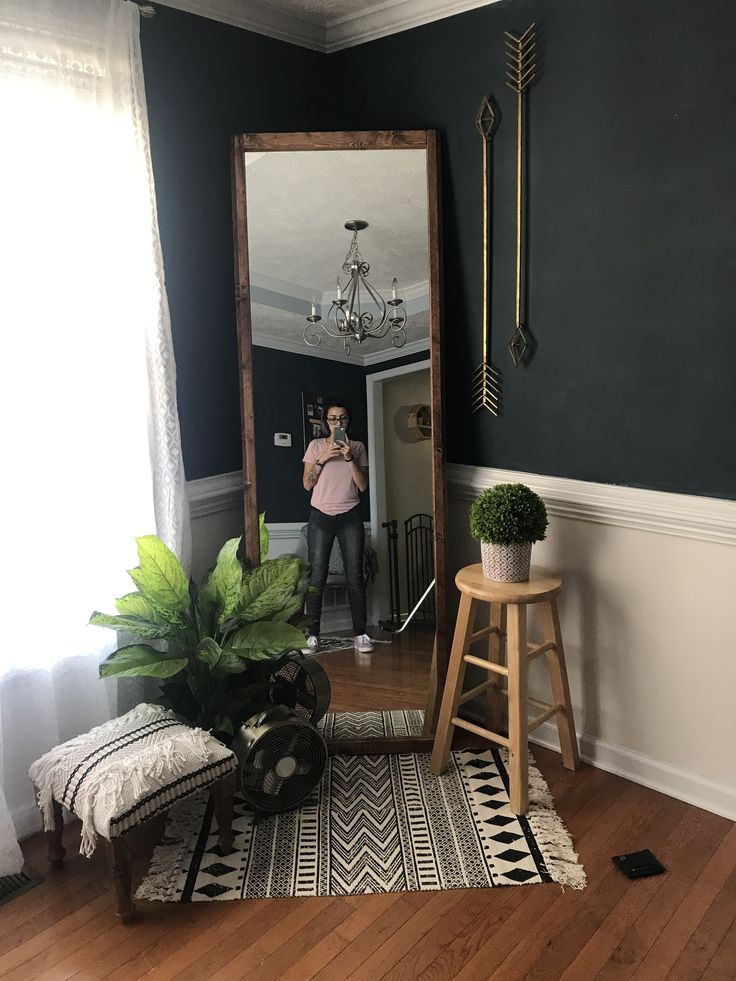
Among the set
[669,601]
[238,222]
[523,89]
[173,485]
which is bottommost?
[669,601]

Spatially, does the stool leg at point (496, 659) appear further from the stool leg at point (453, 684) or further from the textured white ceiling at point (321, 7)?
the textured white ceiling at point (321, 7)

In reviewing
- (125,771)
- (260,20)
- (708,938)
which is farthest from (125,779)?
(260,20)

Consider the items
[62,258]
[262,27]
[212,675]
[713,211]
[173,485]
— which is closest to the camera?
[713,211]

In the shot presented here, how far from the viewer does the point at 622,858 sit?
2.03 meters

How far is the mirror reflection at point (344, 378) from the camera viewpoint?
2506 mm

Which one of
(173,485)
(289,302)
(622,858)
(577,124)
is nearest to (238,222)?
(289,302)

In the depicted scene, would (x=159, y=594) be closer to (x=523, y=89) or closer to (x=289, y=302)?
(x=289, y=302)

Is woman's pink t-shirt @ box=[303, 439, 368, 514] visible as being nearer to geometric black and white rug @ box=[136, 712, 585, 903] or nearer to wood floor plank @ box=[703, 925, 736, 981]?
geometric black and white rug @ box=[136, 712, 585, 903]

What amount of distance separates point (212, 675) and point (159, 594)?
0.32 meters

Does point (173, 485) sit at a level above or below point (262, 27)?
below

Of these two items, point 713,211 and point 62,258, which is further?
point 62,258

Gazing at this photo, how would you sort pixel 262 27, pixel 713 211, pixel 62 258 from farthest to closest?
1. pixel 262 27
2. pixel 62 258
3. pixel 713 211

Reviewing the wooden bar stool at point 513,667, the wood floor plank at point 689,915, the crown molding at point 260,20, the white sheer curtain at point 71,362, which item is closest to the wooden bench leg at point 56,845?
the white sheer curtain at point 71,362

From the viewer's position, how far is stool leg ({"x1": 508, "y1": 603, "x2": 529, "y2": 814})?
219 cm
